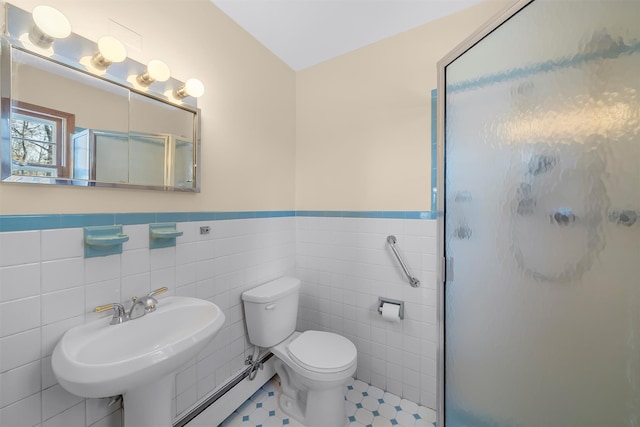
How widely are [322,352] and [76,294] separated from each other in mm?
1135

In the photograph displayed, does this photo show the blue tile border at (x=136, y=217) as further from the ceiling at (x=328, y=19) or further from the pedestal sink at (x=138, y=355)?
the ceiling at (x=328, y=19)

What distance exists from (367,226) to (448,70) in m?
0.99

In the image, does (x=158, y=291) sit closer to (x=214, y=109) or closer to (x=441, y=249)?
(x=214, y=109)

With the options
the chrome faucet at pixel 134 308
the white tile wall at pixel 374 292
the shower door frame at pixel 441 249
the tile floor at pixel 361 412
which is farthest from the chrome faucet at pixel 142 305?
the shower door frame at pixel 441 249

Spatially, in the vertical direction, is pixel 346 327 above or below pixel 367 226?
below

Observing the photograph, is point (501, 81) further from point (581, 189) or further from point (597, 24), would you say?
point (581, 189)

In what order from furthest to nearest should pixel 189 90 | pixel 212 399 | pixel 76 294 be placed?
1. pixel 212 399
2. pixel 189 90
3. pixel 76 294

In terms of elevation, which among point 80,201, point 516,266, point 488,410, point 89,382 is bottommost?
point 488,410

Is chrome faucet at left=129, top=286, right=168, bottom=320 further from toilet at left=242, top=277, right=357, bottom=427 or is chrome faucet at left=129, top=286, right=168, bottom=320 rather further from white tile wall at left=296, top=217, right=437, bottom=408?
white tile wall at left=296, top=217, right=437, bottom=408

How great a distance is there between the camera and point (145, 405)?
876 millimetres

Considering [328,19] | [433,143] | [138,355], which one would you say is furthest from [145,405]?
[328,19]

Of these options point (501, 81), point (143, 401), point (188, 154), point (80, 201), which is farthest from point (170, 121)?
point (501, 81)

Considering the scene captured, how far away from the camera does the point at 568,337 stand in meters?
0.66

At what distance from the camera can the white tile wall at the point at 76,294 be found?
747mm
